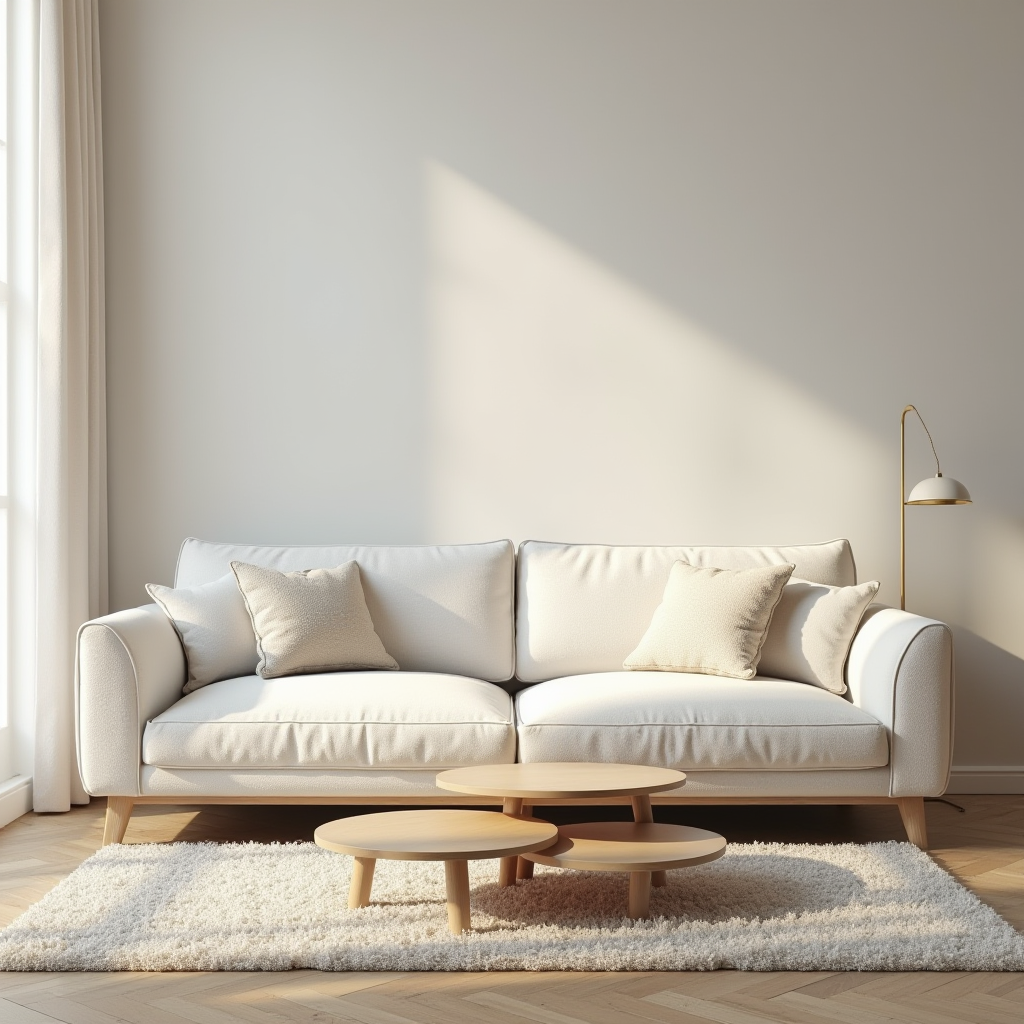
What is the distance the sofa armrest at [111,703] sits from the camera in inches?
129

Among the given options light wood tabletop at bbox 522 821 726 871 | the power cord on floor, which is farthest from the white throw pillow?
the power cord on floor

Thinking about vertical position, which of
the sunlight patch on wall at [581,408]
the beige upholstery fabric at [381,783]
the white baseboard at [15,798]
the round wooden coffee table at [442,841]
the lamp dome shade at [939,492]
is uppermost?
the sunlight patch on wall at [581,408]

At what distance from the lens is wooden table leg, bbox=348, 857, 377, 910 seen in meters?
2.68

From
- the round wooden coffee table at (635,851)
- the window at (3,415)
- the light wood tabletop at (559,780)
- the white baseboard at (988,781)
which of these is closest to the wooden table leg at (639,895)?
the round wooden coffee table at (635,851)

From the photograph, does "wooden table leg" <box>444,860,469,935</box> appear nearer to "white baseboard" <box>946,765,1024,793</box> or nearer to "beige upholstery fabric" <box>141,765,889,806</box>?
"beige upholstery fabric" <box>141,765,889,806</box>

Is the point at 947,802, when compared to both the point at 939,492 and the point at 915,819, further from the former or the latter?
the point at 939,492

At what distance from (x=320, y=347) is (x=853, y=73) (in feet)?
7.53

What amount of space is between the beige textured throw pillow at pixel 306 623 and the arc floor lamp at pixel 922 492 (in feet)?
6.22

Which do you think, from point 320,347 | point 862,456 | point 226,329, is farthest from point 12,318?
point 862,456

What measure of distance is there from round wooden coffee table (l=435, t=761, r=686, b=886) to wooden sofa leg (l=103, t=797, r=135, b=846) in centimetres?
109

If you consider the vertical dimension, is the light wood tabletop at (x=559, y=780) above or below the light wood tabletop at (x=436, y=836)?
above

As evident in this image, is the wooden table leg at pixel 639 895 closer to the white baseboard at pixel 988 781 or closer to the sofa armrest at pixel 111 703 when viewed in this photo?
the sofa armrest at pixel 111 703

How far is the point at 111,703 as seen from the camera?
129 inches

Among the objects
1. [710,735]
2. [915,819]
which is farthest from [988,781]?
[710,735]
